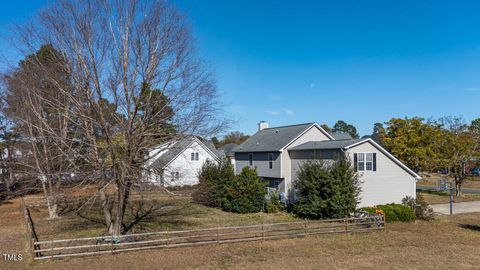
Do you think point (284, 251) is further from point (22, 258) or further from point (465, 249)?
point (22, 258)

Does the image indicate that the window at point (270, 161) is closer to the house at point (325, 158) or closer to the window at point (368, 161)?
the house at point (325, 158)

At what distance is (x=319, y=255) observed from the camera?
15023 millimetres

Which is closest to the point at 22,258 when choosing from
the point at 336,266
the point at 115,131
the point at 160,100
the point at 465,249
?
the point at 115,131

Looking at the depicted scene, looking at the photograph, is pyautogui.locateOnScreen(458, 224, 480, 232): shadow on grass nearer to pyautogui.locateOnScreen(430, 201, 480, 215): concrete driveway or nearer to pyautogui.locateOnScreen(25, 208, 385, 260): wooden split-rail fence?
pyautogui.locateOnScreen(430, 201, 480, 215): concrete driveway

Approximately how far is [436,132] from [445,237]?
2654cm

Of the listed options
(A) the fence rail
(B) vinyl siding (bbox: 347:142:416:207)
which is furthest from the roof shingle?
(A) the fence rail

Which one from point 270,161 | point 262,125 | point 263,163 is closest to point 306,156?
point 270,161

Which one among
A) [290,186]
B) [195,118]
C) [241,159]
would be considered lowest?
[290,186]

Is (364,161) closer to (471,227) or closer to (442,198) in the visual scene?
(471,227)

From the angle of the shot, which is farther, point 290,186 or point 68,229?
point 290,186

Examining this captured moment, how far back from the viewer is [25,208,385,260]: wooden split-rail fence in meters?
14.5

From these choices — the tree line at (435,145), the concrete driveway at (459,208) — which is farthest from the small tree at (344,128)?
the concrete driveway at (459,208)

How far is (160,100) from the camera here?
55.1ft

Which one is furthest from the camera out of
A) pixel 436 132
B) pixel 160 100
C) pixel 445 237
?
pixel 436 132
